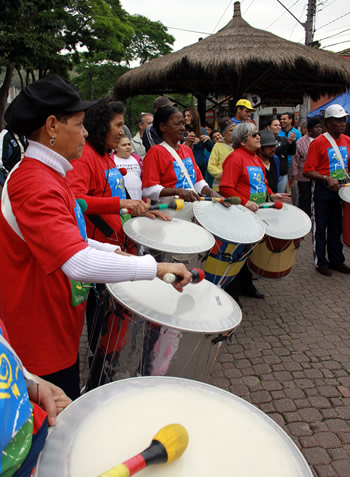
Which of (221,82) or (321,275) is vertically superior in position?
(221,82)

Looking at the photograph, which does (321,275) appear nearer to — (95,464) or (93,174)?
(93,174)

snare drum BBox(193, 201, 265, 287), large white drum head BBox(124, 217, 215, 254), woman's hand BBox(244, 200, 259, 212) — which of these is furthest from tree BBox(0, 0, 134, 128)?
large white drum head BBox(124, 217, 215, 254)

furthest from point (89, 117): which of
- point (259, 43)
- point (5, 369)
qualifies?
point (259, 43)

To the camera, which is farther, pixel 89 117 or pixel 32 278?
pixel 89 117

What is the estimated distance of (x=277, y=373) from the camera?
2.91 metres

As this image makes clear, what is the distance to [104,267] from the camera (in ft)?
4.15

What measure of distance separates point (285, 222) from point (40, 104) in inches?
101

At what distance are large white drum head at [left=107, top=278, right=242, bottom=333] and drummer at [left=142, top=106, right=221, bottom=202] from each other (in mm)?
1406

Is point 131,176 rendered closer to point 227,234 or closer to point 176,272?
point 227,234

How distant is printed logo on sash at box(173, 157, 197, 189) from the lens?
324 centimetres

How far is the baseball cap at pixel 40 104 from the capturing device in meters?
1.36

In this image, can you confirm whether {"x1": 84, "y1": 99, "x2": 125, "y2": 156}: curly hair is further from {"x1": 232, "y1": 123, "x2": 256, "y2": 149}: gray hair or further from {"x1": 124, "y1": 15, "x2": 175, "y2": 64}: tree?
{"x1": 124, "y1": 15, "x2": 175, "y2": 64}: tree

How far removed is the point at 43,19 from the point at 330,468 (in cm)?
1628

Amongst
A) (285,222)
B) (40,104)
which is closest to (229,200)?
(285,222)
